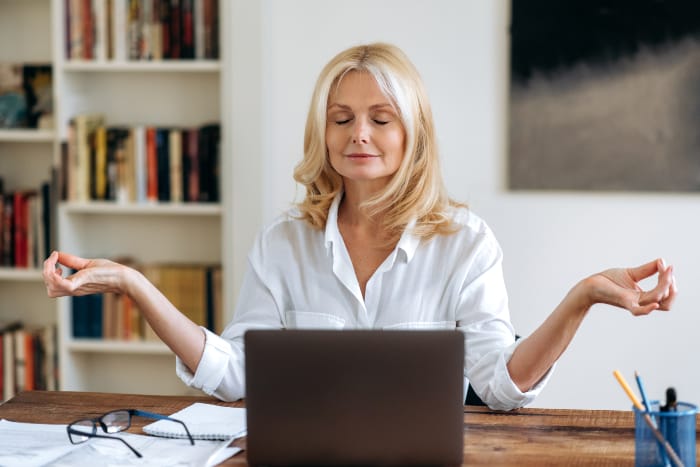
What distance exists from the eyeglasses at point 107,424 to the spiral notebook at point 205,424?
0.05 ft

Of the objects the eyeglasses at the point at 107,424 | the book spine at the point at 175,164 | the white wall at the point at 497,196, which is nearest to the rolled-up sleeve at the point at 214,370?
the eyeglasses at the point at 107,424

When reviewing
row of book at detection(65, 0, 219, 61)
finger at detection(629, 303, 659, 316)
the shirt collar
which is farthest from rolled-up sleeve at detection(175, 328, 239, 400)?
row of book at detection(65, 0, 219, 61)

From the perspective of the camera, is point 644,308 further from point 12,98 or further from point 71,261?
point 12,98

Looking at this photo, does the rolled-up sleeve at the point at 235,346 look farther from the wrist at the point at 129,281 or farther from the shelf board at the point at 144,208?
the shelf board at the point at 144,208

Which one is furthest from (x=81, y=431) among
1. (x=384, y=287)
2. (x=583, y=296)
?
(x=583, y=296)

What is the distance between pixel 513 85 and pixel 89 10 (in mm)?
1448

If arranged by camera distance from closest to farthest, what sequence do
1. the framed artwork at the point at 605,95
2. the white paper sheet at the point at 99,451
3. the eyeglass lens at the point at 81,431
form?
the white paper sheet at the point at 99,451 < the eyeglass lens at the point at 81,431 < the framed artwork at the point at 605,95

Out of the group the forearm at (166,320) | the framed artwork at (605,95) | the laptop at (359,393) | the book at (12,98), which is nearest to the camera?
the laptop at (359,393)

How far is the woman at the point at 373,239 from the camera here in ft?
6.66

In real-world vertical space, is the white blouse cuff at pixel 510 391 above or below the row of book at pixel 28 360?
above

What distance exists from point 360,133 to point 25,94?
6.25ft

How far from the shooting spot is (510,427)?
163cm

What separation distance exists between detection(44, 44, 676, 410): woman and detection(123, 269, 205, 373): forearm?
0.08 feet

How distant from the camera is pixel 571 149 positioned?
10.5 feet
